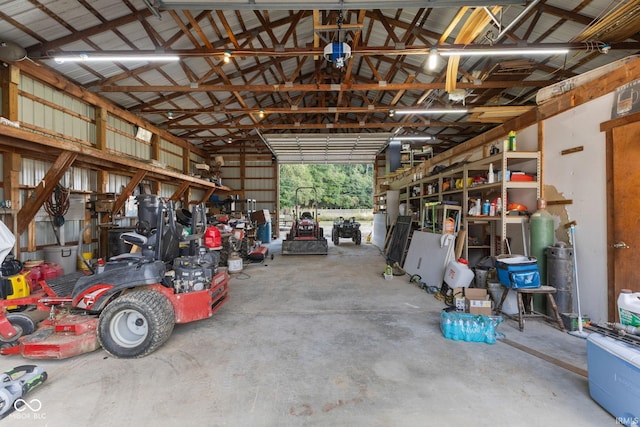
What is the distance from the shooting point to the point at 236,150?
49.0 feet

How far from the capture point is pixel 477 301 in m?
3.79

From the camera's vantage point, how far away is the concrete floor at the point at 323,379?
2035 mm

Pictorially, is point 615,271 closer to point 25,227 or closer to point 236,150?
point 25,227

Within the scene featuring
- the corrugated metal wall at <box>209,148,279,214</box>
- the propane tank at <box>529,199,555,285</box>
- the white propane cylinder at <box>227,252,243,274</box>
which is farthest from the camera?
the corrugated metal wall at <box>209,148,279,214</box>

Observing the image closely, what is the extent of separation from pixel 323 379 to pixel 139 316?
1.98 metres

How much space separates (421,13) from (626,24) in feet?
11.2

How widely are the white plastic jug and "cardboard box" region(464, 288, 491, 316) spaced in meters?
1.45

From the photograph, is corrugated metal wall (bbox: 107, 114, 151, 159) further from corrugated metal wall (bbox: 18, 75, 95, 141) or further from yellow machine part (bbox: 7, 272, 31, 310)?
yellow machine part (bbox: 7, 272, 31, 310)

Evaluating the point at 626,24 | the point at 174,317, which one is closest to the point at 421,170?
the point at 626,24

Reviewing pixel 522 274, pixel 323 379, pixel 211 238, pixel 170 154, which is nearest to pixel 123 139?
pixel 170 154

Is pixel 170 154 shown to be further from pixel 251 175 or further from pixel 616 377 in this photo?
pixel 616 377

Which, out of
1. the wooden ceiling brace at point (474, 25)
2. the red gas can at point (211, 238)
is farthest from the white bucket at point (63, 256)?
the wooden ceiling brace at point (474, 25)

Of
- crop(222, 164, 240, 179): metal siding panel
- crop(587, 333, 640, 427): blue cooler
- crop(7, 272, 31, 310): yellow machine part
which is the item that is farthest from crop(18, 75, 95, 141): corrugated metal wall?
crop(587, 333, 640, 427): blue cooler

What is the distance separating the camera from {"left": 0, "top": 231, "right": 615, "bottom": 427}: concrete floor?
204 centimetres
